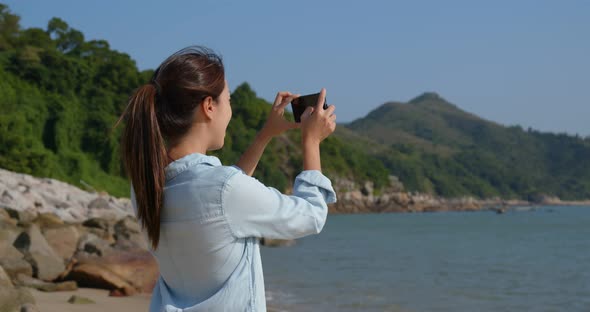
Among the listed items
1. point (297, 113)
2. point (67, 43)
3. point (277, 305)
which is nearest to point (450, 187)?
point (67, 43)

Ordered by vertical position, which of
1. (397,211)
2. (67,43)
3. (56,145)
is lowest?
(397,211)

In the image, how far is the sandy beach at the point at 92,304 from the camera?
722 cm

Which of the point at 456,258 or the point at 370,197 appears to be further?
the point at 370,197

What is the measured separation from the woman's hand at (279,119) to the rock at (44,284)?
713 centimetres

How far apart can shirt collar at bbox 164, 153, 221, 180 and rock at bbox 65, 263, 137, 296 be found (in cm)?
780

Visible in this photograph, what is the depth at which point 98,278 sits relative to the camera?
30.1 ft

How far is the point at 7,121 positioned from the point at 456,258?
28.6 meters

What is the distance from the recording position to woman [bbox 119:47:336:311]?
5.46 feet

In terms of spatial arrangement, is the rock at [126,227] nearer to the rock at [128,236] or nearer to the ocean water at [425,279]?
the rock at [128,236]

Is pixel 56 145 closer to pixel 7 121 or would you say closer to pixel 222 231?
pixel 7 121

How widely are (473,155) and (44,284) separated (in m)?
148

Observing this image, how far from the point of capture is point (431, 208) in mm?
99062

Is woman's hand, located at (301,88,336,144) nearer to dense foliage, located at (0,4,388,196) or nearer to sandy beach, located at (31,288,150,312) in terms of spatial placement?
sandy beach, located at (31,288,150,312)

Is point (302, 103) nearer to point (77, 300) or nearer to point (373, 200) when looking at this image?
point (77, 300)
